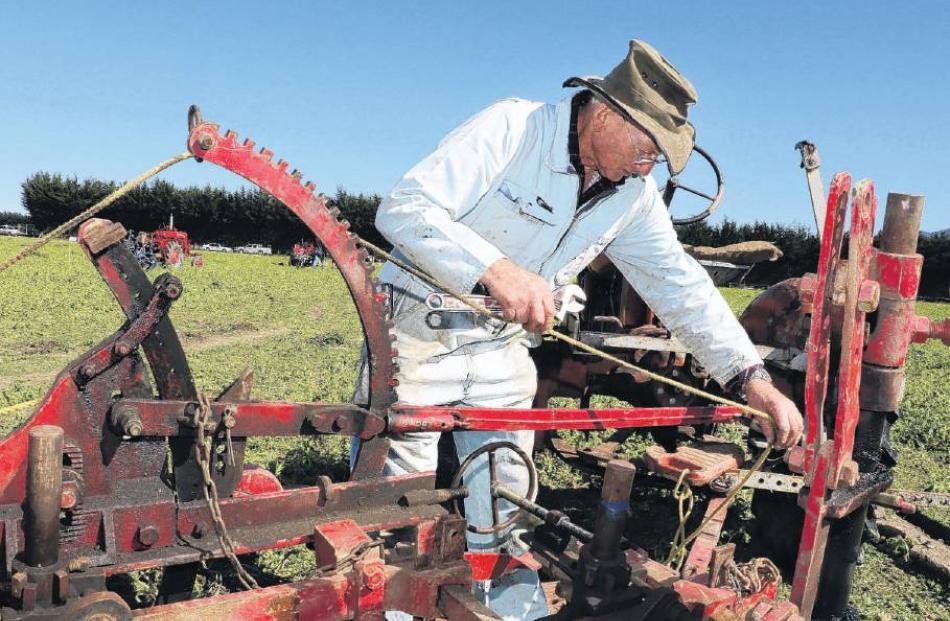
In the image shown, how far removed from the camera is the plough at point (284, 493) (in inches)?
85.7

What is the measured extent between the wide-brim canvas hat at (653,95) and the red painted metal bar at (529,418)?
121cm

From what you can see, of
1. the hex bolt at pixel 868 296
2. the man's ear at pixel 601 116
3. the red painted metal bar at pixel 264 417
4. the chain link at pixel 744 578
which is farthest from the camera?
the hex bolt at pixel 868 296

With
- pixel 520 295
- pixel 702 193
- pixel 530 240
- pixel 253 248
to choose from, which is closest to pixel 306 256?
pixel 253 248

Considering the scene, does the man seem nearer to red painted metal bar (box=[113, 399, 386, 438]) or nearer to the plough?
the plough

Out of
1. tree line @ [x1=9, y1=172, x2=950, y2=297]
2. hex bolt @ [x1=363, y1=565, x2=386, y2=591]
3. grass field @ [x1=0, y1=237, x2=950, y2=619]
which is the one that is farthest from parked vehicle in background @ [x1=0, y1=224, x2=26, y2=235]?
hex bolt @ [x1=363, y1=565, x2=386, y2=591]

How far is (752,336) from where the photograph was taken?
17.1 feet

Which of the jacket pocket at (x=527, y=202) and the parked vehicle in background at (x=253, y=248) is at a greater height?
the parked vehicle in background at (x=253, y=248)

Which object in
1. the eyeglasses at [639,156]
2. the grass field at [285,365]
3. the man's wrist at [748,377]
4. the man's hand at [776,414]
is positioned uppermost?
the eyeglasses at [639,156]

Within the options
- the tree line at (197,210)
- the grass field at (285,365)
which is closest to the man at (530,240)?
the grass field at (285,365)

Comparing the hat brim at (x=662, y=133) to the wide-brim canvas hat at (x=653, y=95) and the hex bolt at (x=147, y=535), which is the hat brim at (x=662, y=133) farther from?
the hex bolt at (x=147, y=535)

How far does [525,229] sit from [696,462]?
1912mm

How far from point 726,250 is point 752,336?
1.29 m

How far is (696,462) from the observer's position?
4.24 metres

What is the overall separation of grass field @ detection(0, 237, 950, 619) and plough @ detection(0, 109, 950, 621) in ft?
5.68
